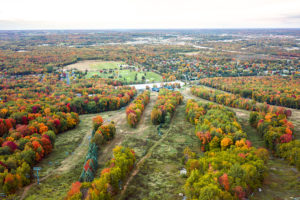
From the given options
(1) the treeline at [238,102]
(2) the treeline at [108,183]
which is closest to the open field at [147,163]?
(2) the treeline at [108,183]

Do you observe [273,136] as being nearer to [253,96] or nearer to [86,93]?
[253,96]

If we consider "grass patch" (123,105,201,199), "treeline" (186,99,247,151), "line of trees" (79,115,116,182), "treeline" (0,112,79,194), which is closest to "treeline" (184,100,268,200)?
"treeline" (186,99,247,151)

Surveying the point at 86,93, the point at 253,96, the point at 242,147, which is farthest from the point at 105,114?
the point at 253,96

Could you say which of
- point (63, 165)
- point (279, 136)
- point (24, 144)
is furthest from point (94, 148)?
point (279, 136)

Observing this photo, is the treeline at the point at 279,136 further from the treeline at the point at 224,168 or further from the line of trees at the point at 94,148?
the line of trees at the point at 94,148

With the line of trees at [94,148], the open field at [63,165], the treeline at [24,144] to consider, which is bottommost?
the open field at [63,165]

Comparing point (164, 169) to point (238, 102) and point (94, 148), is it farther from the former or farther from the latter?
point (238, 102)
